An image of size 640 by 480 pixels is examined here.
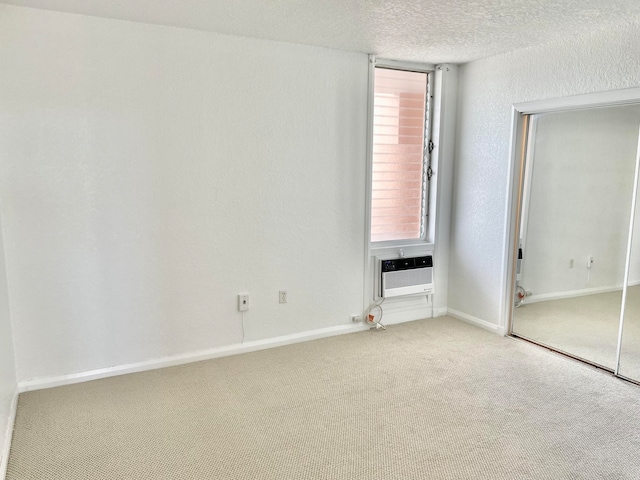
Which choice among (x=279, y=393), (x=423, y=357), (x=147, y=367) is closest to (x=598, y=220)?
(x=423, y=357)

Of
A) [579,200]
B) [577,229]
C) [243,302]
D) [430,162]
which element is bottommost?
[243,302]

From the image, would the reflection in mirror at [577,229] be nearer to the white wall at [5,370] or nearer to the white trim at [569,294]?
the white trim at [569,294]

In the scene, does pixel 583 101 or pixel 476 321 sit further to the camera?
pixel 476 321

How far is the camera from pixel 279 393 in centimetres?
288

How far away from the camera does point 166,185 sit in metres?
3.14

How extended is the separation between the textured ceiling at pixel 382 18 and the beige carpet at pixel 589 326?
1.80 metres

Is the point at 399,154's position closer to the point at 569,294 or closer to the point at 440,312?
the point at 440,312

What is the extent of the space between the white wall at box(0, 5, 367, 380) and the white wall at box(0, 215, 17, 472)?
0.14 metres

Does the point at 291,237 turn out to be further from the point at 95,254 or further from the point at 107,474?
the point at 107,474

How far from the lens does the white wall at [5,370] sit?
2.19m

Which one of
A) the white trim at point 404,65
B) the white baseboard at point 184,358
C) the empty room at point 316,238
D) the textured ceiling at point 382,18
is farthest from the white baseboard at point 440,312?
the textured ceiling at point 382,18

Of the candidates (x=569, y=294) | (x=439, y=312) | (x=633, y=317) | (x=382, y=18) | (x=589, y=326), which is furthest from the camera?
(x=439, y=312)

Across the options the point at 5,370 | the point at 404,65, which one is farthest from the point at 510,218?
the point at 5,370

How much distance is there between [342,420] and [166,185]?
1.87 metres
